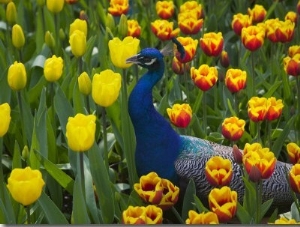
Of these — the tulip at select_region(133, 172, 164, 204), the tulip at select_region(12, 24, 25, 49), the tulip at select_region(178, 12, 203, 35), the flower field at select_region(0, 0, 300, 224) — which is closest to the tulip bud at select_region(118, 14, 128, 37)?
the flower field at select_region(0, 0, 300, 224)

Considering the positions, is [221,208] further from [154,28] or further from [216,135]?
[154,28]

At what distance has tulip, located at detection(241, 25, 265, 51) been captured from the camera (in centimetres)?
174

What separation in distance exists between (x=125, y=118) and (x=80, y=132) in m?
0.29

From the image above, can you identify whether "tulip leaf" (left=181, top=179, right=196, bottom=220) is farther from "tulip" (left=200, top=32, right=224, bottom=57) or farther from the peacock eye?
"tulip" (left=200, top=32, right=224, bottom=57)

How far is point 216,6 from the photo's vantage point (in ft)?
7.66

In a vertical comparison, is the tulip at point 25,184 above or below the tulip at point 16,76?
below

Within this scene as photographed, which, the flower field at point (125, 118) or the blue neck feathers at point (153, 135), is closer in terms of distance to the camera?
the flower field at point (125, 118)

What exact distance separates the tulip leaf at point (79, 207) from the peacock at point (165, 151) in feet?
0.66

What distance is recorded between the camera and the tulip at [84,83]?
58.8 inches

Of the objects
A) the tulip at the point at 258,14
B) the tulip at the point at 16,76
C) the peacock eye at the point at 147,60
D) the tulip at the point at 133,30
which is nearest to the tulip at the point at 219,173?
the peacock eye at the point at 147,60

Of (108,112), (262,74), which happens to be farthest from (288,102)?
(108,112)

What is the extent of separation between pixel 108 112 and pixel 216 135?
23 cm

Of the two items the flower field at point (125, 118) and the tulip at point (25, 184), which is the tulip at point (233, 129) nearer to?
the flower field at point (125, 118)

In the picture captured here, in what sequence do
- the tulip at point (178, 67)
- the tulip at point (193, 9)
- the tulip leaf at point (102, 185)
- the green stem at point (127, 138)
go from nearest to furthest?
1. the tulip leaf at point (102, 185)
2. the green stem at point (127, 138)
3. the tulip at point (178, 67)
4. the tulip at point (193, 9)
